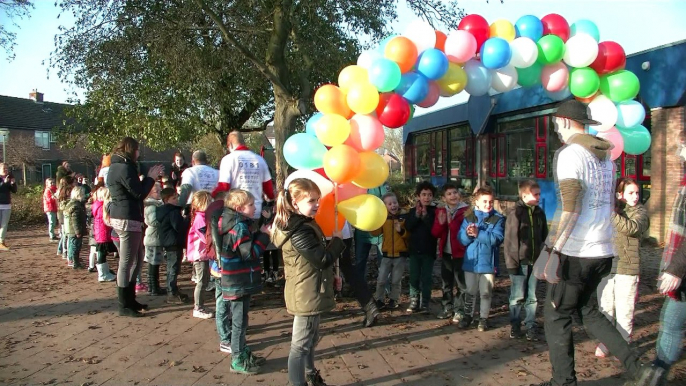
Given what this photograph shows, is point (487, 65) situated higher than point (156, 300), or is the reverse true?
point (487, 65)

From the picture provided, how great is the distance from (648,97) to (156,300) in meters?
10.8

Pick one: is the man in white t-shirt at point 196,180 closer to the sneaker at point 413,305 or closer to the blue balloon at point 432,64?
the sneaker at point 413,305

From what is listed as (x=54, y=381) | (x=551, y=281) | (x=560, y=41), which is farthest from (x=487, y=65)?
(x=54, y=381)

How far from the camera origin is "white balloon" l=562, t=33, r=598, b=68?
16.7ft

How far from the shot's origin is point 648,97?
37.1ft

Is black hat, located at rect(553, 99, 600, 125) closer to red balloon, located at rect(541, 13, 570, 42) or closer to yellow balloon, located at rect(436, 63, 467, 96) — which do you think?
yellow balloon, located at rect(436, 63, 467, 96)

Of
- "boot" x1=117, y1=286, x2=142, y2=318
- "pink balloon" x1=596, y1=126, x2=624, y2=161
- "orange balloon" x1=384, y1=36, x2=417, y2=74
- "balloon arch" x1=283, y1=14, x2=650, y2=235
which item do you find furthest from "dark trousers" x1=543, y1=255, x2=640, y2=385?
"boot" x1=117, y1=286, x2=142, y2=318

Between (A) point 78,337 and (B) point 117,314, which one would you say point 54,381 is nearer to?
(A) point 78,337

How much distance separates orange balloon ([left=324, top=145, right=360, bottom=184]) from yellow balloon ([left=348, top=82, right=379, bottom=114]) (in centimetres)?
41

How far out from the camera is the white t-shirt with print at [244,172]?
5754mm

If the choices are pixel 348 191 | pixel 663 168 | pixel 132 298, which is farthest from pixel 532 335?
pixel 663 168

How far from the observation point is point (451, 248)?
18.5 ft

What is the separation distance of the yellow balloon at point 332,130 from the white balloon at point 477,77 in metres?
1.52

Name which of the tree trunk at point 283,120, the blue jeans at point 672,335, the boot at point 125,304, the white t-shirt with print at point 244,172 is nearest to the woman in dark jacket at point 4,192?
the tree trunk at point 283,120
